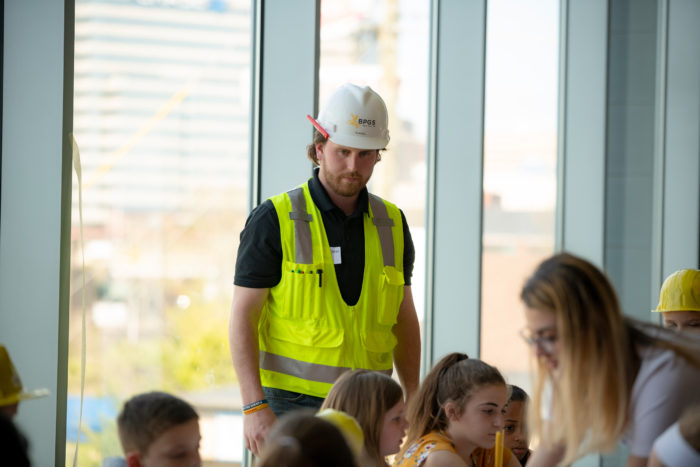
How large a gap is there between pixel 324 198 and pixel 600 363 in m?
1.20

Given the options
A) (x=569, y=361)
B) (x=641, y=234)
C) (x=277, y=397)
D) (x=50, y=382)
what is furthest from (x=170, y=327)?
(x=641, y=234)

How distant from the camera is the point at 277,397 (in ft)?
8.19

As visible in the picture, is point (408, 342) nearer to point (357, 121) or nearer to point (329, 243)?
point (329, 243)

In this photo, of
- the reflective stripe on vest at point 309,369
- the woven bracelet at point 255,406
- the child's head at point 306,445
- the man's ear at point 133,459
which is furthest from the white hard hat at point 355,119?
the child's head at point 306,445

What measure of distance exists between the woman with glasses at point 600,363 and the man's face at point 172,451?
84 cm

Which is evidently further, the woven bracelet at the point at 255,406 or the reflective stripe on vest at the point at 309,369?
the reflective stripe on vest at the point at 309,369

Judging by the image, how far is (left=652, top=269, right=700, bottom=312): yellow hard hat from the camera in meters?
2.82

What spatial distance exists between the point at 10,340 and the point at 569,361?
85.3 inches

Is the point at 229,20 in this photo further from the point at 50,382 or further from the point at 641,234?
the point at 641,234

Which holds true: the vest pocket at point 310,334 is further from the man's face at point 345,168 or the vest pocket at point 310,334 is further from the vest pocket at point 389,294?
the man's face at point 345,168

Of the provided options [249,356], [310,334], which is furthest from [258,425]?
[310,334]

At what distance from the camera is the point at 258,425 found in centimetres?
233

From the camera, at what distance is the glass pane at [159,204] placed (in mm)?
3174

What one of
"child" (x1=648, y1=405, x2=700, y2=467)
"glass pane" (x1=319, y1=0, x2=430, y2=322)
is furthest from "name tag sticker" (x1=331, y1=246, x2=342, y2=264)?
"glass pane" (x1=319, y1=0, x2=430, y2=322)
